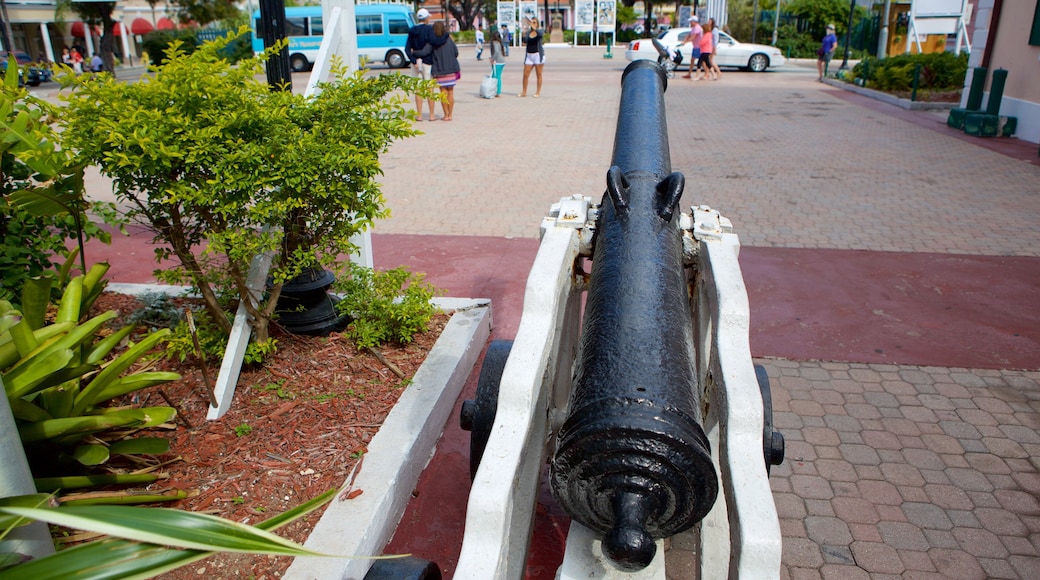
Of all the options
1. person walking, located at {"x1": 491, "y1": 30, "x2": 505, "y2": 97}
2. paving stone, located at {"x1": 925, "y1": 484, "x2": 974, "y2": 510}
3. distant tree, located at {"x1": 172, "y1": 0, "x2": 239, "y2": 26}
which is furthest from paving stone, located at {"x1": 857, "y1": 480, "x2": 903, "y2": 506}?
distant tree, located at {"x1": 172, "y1": 0, "x2": 239, "y2": 26}

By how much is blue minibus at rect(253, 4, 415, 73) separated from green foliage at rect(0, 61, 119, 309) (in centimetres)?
2572

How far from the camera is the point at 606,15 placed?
1544 inches

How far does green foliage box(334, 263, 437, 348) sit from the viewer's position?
3.95 meters

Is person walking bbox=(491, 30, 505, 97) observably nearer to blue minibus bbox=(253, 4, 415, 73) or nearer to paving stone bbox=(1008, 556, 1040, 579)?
blue minibus bbox=(253, 4, 415, 73)

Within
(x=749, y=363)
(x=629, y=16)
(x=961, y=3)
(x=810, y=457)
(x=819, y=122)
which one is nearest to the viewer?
(x=749, y=363)

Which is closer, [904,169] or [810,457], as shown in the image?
[810,457]

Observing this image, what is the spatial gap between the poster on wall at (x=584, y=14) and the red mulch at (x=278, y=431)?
129 ft

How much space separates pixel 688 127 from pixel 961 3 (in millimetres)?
14600

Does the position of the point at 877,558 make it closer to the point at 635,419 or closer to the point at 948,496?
the point at 948,496

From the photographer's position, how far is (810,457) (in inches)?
139

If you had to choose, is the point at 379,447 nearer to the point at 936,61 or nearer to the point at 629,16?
the point at 936,61

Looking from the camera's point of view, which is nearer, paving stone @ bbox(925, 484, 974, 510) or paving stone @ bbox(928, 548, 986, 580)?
paving stone @ bbox(928, 548, 986, 580)

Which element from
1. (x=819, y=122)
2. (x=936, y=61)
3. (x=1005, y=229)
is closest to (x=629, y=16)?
(x=936, y=61)

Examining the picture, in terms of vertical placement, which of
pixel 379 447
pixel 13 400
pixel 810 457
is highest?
pixel 13 400
